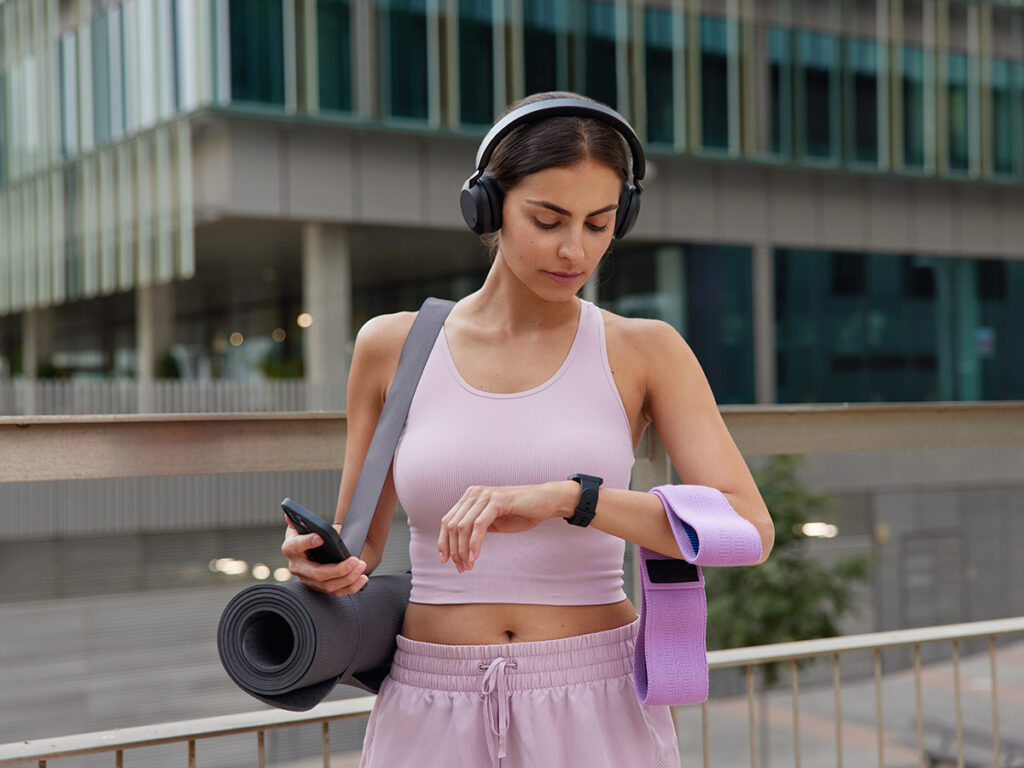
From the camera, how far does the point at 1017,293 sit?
87.8 feet

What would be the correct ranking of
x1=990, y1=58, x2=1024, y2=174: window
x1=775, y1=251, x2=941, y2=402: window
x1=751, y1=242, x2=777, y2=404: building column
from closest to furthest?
x1=751, y1=242, x2=777, y2=404: building column < x1=775, y1=251, x2=941, y2=402: window < x1=990, y1=58, x2=1024, y2=174: window

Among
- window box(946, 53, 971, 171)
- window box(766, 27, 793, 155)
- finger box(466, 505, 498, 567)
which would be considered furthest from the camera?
window box(946, 53, 971, 171)

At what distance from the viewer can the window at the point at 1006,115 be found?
25016mm

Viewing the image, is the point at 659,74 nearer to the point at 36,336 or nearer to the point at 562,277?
the point at 36,336

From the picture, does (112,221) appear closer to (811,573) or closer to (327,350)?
(327,350)

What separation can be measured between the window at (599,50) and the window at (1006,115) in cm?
971

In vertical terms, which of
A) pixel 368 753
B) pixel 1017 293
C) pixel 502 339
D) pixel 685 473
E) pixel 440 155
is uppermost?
pixel 440 155

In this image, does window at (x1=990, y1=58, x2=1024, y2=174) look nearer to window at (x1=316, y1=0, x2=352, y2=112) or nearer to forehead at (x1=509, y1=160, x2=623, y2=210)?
window at (x1=316, y1=0, x2=352, y2=112)

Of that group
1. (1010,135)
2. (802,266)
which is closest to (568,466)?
(802,266)

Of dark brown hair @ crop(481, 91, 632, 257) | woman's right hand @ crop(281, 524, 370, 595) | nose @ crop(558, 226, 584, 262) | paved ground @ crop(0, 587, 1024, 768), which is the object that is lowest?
paved ground @ crop(0, 587, 1024, 768)

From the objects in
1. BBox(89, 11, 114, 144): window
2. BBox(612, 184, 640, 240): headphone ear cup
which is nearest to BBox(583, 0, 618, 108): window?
BBox(89, 11, 114, 144): window

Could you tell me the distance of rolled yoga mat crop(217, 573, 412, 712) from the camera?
169 cm

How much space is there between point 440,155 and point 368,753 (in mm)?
18415

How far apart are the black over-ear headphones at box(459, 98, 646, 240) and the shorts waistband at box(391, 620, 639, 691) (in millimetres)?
683
